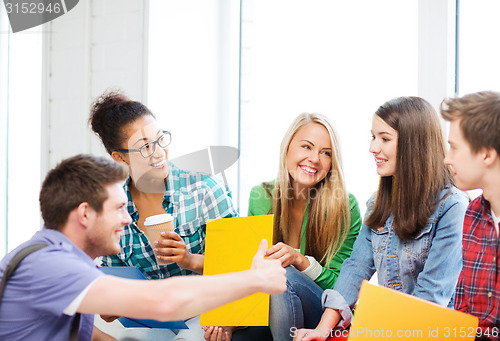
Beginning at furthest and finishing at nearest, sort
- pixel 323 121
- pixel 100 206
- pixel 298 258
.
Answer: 1. pixel 323 121
2. pixel 298 258
3. pixel 100 206

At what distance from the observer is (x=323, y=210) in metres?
2.05

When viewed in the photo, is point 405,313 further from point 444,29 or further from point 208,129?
point 208,129

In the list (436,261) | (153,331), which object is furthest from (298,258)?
(153,331)

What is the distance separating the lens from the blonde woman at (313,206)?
196cm

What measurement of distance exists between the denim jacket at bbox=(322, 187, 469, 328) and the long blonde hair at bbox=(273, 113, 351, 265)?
0.12m

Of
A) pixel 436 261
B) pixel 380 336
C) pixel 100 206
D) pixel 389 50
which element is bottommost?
pixel 380 336

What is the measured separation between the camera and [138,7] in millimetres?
2500

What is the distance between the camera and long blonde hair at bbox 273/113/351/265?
2.04m

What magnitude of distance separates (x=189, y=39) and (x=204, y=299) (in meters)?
1.68

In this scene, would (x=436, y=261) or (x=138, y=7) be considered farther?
(x=138, y=7)

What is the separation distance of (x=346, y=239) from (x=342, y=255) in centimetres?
6

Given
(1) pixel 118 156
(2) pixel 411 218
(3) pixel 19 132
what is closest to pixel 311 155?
(2) pixel 411 218

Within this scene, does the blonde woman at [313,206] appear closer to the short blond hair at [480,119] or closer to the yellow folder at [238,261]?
the yellow folder at [238,261]

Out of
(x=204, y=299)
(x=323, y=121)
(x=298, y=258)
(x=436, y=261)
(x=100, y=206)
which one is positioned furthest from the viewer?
(x=323, y=121)
